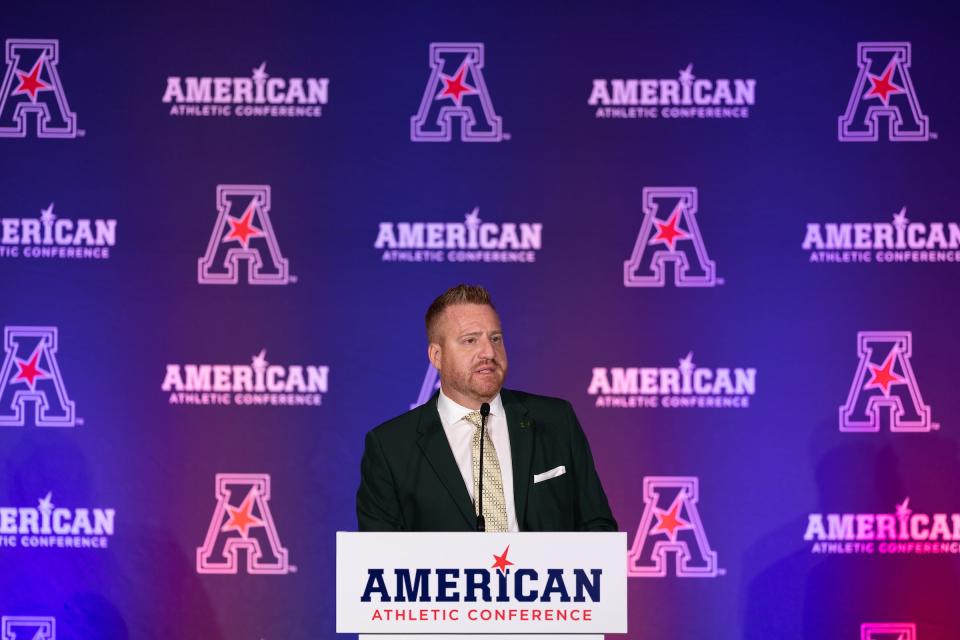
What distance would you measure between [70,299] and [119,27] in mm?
1260

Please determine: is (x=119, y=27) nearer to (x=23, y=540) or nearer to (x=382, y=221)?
(x=382, y=221)

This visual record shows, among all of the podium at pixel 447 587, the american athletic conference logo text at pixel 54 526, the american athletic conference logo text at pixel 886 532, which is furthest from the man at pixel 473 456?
the american athletic conference logo text at pixel 54 526

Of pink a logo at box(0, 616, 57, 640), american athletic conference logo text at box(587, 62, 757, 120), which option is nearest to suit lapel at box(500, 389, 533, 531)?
american athletic conference logo text at box(587, 62, 757, 120)

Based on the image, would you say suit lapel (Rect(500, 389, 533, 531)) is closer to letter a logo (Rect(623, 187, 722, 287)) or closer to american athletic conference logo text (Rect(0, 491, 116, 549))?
letter a logo (Rect(623, 187, 722, 287))

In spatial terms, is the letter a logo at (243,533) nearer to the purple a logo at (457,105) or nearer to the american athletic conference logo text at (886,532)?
the purple a logo at (457,105)

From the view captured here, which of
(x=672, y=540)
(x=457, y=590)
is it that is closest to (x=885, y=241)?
(x=672, y=540)

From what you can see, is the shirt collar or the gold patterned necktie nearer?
the gold patterned necktie

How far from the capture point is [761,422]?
4.75 meters

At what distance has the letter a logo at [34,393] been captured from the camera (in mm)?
4734

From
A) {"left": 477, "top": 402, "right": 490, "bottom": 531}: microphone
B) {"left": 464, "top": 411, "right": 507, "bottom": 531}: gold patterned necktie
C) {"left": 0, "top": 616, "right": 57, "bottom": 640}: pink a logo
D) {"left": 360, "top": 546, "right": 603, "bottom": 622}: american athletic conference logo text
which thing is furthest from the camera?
{"left": 0, "top": 616, "right": 57, "bottom": 640}: pink a logo

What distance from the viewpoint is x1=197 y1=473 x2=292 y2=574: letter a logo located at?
4723mm

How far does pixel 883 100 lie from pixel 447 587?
11.1ft

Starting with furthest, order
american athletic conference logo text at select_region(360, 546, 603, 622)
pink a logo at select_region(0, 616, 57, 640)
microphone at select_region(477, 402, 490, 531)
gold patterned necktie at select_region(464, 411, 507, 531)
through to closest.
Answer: pink a logo at select_region(0, 616, 57, 640) → gold patterned necktie at select_region(464, 411, 507, 531) → microphone at select_region(477, 402, 490, 531) → american athletic conference logo text at select_region(360, 546, 603, 622)

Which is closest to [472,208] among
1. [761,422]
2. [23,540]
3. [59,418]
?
[761,422]
